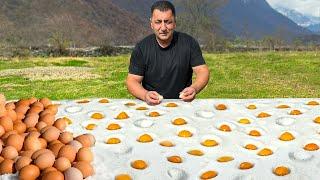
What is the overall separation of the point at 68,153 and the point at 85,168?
0.48 feet

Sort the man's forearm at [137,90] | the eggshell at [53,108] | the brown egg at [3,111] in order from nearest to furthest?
1. the brown egg at [3,111]
2. the eggshell at [53,108]
3. the man's forearm at [137,90]

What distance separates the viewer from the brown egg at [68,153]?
3.02m

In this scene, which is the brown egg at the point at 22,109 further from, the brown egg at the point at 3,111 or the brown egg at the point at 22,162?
the brown egg at the point at 22,162

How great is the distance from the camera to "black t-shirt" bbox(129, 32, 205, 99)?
5188 millimetres

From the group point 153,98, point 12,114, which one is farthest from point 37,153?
point 153,98

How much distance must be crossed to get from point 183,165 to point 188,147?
0.24m

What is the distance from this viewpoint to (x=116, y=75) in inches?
1038

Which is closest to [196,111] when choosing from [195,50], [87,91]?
[195,50]

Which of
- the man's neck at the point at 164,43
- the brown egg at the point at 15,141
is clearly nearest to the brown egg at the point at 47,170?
the brown egg at the point at 15,141

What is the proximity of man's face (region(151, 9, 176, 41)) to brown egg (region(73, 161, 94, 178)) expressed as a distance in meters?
2.11

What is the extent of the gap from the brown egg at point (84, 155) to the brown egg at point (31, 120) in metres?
0.58

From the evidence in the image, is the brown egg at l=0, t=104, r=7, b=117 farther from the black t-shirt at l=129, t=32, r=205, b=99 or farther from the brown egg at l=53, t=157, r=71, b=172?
the black t-shirt at l=129, t=32, r=205, b=99

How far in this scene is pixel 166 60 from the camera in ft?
Answer: 17.1

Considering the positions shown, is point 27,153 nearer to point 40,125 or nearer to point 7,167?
point 7,167
